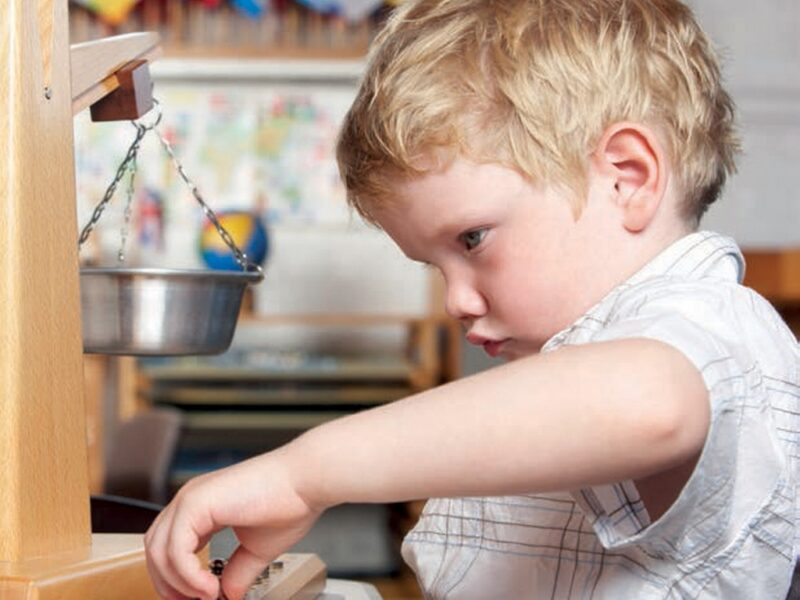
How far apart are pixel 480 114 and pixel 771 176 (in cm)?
388

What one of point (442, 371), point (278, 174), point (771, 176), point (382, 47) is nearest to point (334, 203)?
point (278, 174)

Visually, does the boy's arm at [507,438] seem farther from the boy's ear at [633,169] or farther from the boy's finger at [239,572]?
the boy's ear at [633,169]

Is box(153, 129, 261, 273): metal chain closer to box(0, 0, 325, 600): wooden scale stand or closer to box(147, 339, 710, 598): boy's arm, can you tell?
box(0, 0, 325, 600): wooden scale stand

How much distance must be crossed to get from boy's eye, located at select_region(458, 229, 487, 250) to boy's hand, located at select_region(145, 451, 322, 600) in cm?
19

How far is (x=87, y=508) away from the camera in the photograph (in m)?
0.70

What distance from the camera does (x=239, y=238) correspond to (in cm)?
392

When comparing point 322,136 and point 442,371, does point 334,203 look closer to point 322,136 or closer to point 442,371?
point 322,136

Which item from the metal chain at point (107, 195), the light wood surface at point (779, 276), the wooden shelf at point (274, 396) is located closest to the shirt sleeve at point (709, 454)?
the metal chain at point (107, 195)

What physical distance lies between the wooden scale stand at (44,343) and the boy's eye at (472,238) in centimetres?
20

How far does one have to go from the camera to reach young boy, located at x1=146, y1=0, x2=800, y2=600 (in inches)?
19.9

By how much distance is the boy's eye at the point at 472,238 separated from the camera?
690 millimetres

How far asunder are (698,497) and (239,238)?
340cm

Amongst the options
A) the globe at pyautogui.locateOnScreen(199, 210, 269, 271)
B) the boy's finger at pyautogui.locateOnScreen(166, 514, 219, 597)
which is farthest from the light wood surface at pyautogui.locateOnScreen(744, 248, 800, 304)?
the boy's finger at pyautogui.locateOnScreen(166, 514, 219, 597)

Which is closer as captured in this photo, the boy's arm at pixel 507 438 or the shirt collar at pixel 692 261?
the boy's arm at pixel 507 438
